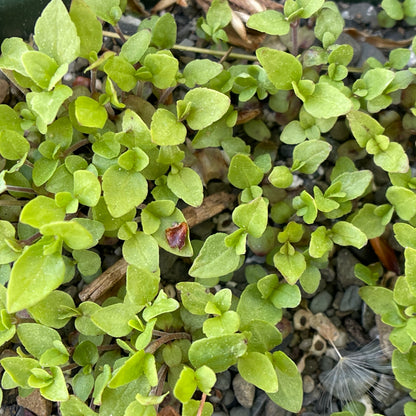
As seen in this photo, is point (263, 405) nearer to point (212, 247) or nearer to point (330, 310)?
point (330, 310)

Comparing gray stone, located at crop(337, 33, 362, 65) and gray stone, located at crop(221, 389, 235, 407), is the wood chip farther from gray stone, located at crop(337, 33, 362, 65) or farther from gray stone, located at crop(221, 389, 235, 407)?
gray stone, located at crop(337, 33, 362, 65)

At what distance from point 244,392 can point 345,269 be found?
45cm

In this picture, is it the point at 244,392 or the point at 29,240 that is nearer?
the point at 29,240

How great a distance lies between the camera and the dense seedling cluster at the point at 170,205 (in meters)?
1.13

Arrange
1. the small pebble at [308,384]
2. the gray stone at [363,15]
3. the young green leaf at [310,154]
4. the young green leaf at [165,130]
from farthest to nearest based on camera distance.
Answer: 1. the gray stone at [363,15]
2. the small pebble at [308,384]
3. the young green leaf at [310,154]
4. the young green leaf at [165,130]

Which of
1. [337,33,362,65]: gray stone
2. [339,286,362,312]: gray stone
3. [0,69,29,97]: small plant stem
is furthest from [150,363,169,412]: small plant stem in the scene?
[337,33,362,65]: gray stone

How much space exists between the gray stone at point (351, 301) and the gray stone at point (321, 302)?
40 mm

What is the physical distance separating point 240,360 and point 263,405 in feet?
0.99

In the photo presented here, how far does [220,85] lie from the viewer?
143cm

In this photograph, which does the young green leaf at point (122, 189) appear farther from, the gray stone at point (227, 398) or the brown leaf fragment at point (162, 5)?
the brown leaf fragment at point (162, 5)

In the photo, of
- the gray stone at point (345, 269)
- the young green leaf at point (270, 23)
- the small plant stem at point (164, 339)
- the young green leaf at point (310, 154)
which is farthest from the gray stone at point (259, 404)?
the young green leaf at point (270, 23)

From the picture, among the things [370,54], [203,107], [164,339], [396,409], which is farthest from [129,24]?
[396,409]

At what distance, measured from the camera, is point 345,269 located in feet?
4.87

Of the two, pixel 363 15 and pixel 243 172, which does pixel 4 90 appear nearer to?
pixel 243 172
